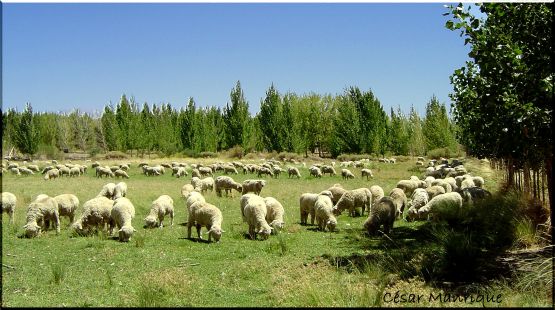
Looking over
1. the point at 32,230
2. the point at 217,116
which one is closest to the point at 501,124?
the point at 32,230

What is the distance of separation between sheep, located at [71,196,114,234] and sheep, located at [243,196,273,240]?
4.52 meters

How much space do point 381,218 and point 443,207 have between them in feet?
9.06

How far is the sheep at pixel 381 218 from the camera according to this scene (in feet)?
43.9

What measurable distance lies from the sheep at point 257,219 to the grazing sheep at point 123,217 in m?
3.51

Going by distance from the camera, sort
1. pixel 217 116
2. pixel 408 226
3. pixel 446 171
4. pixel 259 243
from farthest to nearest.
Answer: pixel 217 116 < pixel 446 171 < pixel 408 226 < pixel 259 243

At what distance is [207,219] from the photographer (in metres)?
13.3

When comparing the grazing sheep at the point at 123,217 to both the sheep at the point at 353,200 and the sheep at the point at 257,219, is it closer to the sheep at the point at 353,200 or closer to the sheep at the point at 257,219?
the sheep at the point at 257,219

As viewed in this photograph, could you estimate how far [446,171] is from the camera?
33000mm

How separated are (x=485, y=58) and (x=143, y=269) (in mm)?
8429

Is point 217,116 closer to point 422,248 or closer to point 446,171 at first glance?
point 446,171

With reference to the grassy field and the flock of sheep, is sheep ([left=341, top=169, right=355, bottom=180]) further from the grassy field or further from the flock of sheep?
the grassy field

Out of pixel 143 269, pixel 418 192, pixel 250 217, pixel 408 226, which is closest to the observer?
pixel 143 269

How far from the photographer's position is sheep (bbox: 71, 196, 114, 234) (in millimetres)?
13969

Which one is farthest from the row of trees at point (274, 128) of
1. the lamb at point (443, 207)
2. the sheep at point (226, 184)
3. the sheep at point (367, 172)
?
the lamb at point (443, 207)
